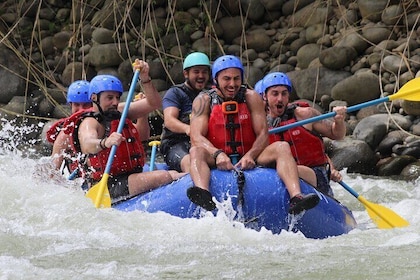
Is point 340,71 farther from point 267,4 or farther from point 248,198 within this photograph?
point 248,198

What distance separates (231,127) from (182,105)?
1.17 meters

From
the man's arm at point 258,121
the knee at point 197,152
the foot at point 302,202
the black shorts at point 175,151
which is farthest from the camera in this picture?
the black shorts at point 175,151

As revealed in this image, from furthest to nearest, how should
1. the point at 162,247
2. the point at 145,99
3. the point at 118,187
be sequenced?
the point at 145,99 < the point at 118,187 < the point at 162,247

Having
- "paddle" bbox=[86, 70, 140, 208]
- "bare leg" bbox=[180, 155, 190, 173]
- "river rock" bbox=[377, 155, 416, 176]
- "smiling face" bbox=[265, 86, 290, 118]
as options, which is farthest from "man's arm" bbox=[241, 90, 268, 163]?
"river rock" bbox=[377, 155, 416, 176]

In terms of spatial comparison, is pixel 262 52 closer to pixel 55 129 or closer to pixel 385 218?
pixel 55 129

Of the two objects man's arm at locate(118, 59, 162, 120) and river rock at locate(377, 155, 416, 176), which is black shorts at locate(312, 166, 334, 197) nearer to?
man's arm at locate(118, 59, 162, 120)

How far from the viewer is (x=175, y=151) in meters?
7.36

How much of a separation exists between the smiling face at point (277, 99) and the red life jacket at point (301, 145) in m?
0.09

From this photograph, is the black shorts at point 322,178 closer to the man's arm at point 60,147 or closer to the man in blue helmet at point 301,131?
the man in blue helmet at point 301,131

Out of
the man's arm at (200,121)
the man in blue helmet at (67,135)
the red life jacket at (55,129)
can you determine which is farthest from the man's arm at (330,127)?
the red life jacket at (55,129)

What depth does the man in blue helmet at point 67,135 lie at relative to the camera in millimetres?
7453

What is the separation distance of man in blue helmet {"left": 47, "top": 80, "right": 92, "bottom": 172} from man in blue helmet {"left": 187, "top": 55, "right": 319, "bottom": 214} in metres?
1.23

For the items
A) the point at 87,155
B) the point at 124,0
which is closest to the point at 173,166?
the point at 87,155

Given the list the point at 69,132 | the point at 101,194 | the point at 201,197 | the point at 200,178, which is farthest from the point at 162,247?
the point at 69,132
